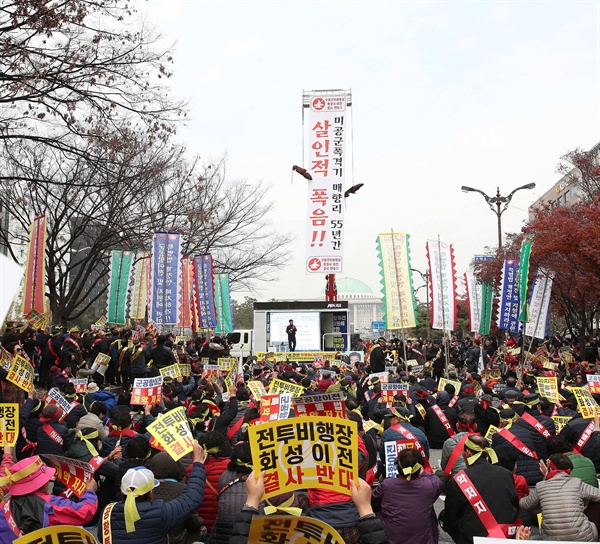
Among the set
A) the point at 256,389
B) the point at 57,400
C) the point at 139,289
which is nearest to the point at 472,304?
the point at 139,289

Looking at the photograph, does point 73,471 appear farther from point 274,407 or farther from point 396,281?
point 396,281

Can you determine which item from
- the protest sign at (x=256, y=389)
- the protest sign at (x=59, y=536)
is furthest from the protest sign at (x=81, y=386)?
the protest sign at (x=59, y=536)

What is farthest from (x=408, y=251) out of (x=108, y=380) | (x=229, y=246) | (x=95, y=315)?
(x=95, y=315)

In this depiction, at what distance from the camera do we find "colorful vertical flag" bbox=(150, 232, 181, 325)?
58.9ft

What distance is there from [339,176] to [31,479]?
24041 mm

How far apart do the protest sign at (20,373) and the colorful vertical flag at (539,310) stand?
519 inches

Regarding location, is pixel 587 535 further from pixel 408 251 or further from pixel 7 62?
pixel 408 251

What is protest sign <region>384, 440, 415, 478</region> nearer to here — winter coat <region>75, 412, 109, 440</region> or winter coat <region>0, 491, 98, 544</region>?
winter coat <region>0, 491, 98, 544</region>

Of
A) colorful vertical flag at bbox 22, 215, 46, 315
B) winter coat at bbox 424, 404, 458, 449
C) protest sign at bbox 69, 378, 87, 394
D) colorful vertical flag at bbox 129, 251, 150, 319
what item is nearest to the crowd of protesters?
protest sign at bbox 69, 378, 87, 394

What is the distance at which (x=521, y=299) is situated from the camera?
17.6 meters

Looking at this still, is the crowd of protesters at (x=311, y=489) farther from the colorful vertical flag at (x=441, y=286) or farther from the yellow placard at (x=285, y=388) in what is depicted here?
the colorful vertical flag at (x=441, y=286)

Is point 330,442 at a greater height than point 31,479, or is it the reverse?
point 330,442

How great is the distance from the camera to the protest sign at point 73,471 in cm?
490

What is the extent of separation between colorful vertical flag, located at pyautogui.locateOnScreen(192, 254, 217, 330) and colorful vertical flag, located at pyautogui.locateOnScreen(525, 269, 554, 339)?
1088 cm
